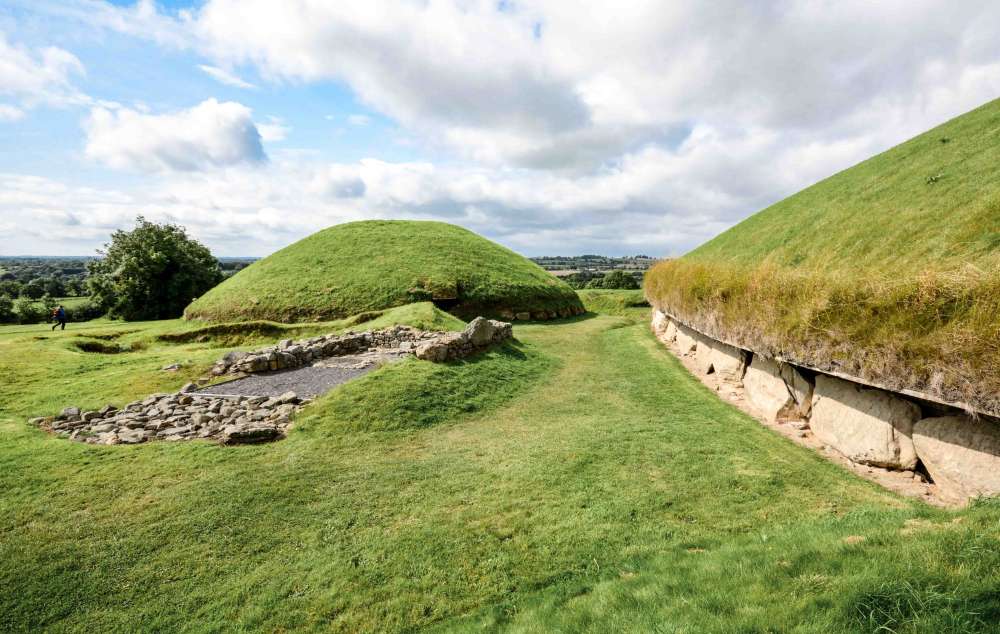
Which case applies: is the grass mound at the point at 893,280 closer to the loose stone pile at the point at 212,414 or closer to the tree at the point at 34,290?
the loose stone pile at the point at 212,414

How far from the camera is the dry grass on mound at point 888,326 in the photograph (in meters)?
5.63

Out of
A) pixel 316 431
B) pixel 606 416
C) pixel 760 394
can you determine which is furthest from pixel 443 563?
pixel 760 394

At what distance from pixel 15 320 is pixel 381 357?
51922mm

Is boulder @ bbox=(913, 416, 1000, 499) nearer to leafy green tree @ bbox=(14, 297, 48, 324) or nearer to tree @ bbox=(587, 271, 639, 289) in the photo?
tree @ bbox=(587, 271, 639, 289)

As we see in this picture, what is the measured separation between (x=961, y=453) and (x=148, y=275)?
48785 mm

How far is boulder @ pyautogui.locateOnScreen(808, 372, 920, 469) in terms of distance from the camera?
704cm

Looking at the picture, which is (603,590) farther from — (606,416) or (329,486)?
(606,416)

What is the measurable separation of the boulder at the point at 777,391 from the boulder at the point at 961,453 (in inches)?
108

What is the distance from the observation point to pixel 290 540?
18.9 feet

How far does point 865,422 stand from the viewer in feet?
25.1

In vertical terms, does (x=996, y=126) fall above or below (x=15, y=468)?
above

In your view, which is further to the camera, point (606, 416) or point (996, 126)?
point (996, 126)

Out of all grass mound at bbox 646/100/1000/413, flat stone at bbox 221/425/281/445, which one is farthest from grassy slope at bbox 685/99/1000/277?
flat stone at bbox 221/425/281/445

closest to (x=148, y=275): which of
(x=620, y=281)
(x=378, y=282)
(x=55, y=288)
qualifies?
(x=378, y=282)
